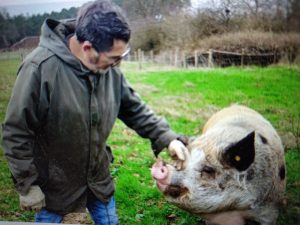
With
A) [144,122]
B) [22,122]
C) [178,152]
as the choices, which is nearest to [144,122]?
[144,122]

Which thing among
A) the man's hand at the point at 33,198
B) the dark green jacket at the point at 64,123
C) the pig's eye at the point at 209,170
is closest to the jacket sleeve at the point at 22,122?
the dark green jacket at the point at 64,123

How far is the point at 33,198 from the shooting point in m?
2.17

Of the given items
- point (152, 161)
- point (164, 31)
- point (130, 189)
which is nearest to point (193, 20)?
point (164, 31)

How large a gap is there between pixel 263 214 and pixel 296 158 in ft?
1.24

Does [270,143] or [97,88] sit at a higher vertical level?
[97,88]

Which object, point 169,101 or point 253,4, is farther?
point 169,101

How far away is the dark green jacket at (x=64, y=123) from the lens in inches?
80.0

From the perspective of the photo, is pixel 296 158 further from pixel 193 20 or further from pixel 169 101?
pixel 193 20

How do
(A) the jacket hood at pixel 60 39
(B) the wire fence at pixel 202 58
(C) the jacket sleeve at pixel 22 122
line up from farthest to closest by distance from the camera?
(B) the wire fence at pixel 202 58 < (A) the jacket hood at pixel 60 39 < (C) the jacket sleeve at pixel 22 122

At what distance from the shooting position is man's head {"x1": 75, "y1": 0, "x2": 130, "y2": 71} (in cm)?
209

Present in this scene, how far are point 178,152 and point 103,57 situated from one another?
2.05 ft

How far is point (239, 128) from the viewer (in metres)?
2.54

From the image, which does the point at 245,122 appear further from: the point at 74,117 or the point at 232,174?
the point at 74,117

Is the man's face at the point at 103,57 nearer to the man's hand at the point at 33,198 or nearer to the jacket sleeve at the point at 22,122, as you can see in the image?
the jacket sleeve at the point at 22,122
